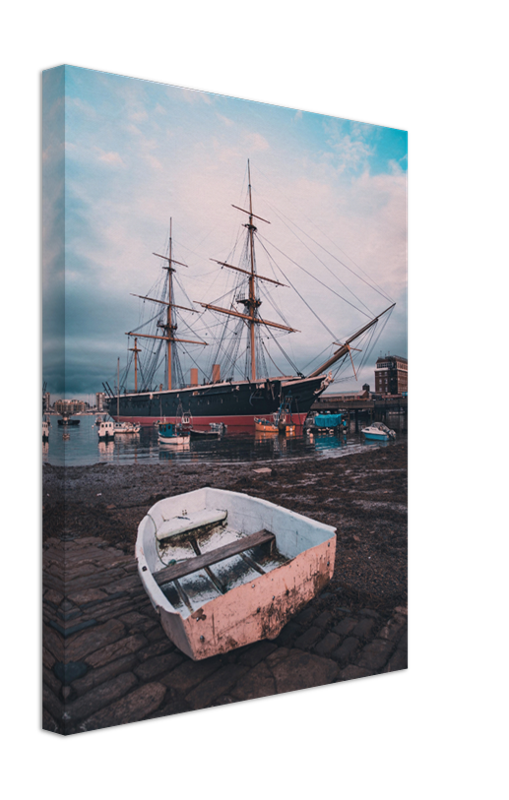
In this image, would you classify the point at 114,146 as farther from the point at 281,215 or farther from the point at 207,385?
the point at 207,385

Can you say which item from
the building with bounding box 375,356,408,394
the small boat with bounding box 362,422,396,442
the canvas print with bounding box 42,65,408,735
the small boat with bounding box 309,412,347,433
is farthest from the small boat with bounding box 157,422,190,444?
the building with bounding box 375,356,408,394

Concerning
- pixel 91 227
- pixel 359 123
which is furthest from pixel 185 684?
pixel 359 123

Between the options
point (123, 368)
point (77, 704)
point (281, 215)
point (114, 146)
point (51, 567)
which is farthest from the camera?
point (281, 215)

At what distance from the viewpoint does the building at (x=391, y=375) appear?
329cm

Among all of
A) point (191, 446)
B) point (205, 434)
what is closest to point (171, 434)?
point (191, 446)

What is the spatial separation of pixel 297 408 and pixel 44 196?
222 cm

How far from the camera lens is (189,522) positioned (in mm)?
2865

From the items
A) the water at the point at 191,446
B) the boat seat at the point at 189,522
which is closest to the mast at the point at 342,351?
the water at the point at 191,446

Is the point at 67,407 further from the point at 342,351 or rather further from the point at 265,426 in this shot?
the point at 342,351

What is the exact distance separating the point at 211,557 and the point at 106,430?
41.5 inches

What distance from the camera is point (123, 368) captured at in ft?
8.79

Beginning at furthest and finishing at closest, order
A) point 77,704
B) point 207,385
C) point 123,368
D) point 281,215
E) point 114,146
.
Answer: point 207,385, point 281,215, point 123,368, point 114,146, point 77,704

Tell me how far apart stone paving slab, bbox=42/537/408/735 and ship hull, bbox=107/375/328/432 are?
1.13 m

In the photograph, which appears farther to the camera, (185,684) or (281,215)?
(281,215)
